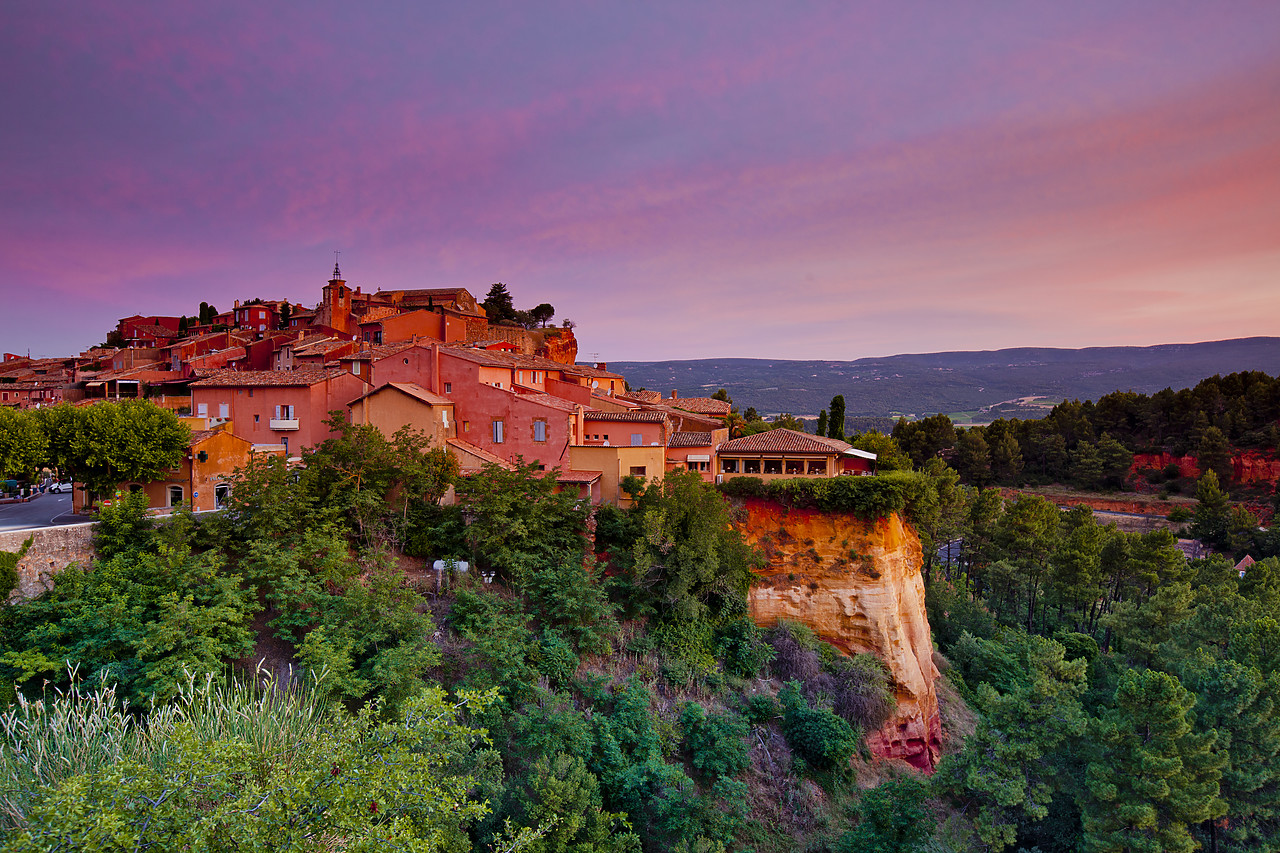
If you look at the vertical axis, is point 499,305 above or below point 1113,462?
above

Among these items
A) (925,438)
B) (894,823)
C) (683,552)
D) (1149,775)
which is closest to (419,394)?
(683,552)

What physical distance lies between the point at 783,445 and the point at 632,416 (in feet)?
26.7

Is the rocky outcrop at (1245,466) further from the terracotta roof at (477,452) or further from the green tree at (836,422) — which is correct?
the terracotta roof at (477,452)

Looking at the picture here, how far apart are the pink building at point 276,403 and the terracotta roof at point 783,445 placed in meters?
21.8

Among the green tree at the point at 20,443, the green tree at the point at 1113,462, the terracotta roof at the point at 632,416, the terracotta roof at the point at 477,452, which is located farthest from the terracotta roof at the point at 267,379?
the green tree at the point at 1113,462

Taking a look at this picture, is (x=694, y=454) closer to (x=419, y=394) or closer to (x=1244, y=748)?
(x=419, y=394)

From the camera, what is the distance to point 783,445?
108 ft

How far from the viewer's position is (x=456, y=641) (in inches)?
861

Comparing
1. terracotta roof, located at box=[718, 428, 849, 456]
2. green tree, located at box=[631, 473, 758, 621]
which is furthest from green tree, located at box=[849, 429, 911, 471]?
green tree, located at box=[631, 473, 758, 621]

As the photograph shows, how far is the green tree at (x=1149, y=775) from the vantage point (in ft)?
50.1

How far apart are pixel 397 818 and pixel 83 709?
10258 millimetres

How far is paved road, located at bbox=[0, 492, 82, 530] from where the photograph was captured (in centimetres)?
2558

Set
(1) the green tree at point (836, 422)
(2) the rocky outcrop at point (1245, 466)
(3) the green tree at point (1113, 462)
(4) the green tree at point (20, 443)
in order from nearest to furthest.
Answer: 1. (4) the green tree at point (20, 443)
2. (1) the green tree at point (836, 422)
3. (2) the rocky outcrop at point (1245, 466)
4. (3) the green tree at point (1113, 462)

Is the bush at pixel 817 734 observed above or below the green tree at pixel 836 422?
below
